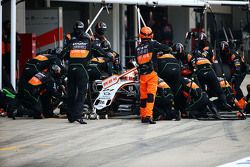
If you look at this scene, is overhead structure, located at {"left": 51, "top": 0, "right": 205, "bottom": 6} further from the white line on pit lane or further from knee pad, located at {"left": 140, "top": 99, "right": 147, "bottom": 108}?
the white line on pit lane

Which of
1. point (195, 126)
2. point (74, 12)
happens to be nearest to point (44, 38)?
point (74, 12)

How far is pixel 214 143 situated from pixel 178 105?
4632 mm

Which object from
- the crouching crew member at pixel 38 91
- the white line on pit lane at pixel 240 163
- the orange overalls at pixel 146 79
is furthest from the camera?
the crouching crew member at pixel 38 91

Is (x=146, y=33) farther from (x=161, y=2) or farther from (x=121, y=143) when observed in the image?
(x=161, y=2)

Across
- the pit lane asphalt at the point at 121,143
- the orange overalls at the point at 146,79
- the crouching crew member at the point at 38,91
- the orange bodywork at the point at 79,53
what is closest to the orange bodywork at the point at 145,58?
the orange overalls at the point at 146,79

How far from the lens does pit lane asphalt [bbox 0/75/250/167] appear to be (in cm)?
1151

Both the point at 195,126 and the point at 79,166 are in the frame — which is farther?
the point at 195,126

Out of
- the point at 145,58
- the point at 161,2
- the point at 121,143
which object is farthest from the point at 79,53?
the point at 161,2

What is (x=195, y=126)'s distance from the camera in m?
16.0

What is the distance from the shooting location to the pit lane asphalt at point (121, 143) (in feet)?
37.8

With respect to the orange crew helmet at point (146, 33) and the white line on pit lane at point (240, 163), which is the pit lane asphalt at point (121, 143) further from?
the orange crew helmet at point (146, 33)

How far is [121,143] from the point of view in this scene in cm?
1337

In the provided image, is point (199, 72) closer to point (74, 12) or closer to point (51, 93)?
point (51, 93)

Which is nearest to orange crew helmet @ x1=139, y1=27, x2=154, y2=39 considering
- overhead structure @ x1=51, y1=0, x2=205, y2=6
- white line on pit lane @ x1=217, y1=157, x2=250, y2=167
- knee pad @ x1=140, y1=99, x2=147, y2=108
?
knee pad @ x1=140, y1=99, x2=147, y2=108
